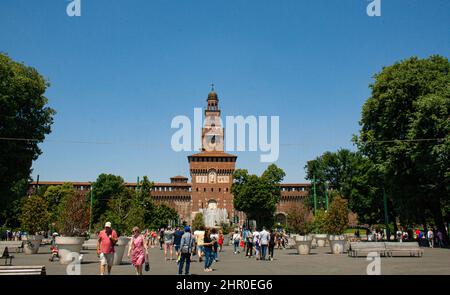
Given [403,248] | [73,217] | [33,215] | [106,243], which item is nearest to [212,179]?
[33,215]

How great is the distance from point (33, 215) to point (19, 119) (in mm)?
7644

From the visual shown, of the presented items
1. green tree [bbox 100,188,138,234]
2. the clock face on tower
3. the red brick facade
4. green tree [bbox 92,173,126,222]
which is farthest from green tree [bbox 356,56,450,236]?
the clock face on tower

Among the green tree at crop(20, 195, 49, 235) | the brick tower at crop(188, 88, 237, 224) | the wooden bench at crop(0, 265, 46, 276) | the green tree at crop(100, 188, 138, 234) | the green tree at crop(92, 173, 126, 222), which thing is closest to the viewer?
the wooden bench at crop(0, 265, 46, 276)

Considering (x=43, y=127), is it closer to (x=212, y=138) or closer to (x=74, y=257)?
(x=74, y=257)

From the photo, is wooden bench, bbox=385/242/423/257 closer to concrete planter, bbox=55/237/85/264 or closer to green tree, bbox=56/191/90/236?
concrete planter, bbox=55/237/85/264

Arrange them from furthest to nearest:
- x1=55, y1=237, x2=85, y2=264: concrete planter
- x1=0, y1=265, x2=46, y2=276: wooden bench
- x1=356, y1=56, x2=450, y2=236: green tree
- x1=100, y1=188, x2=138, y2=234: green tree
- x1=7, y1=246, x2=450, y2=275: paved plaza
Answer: x1=100, y1=188, x2=138, y2=234: green tree → x1=356, y1=56, x2=450, y2=236: green tree → x1=55, y1=237, x2=85, y2=264: concrete planter → x1=7, y1=246, x2=450, y2=275: paved plaza → x1=0, y1=265, x2=46, y2=276: wooden bench

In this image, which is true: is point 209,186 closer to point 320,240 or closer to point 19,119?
point 320,240

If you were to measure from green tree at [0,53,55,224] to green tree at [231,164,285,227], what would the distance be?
1804 inches

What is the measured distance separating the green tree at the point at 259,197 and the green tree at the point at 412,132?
138 feet

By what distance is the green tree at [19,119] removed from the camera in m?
30.9

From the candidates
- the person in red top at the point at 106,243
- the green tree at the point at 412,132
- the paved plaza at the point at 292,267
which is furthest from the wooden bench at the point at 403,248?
the person in red top at the point at 106,243

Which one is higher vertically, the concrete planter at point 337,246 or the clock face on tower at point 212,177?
the clock face on tower at point 212,177

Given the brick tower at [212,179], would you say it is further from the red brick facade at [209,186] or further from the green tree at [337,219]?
the green tree at [337,219]

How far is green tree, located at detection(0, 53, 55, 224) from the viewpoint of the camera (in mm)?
30906
